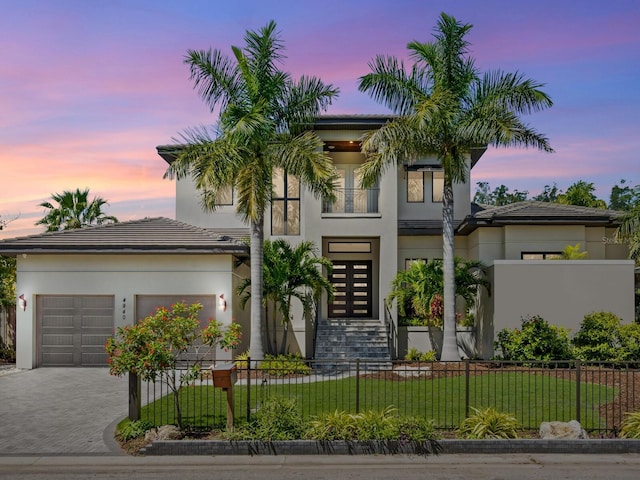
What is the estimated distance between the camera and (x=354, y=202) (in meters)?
24.8

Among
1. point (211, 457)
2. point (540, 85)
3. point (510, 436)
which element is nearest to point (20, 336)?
point (211, 457)

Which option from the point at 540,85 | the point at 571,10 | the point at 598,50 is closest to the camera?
the point at 571,10

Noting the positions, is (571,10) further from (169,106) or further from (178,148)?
(178,148)

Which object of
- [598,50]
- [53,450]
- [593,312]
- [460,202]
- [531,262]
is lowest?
[53,450]

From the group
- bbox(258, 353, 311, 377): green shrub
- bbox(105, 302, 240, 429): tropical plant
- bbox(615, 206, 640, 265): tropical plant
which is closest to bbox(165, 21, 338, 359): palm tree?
bbox(258, 353, 311, 377): green shrub

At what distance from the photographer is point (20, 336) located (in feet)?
69.8

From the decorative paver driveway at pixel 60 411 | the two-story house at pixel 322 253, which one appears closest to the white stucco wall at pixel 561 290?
the two-story house at pixel 322 253

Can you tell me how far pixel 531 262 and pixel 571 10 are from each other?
8215 millimetres

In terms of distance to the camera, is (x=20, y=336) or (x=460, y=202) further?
(x=460, y=202)

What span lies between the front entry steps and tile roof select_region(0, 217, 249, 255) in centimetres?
420

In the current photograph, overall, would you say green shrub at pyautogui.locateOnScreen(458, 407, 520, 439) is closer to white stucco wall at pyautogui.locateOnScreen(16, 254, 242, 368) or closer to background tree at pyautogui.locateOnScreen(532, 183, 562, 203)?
white stucco wall at pyautogui.locateOnScreen(16, 254, 242, 368)

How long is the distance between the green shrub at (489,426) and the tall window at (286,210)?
14114mm

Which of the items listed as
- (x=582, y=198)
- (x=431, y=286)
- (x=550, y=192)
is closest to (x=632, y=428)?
(x=431, y=286)

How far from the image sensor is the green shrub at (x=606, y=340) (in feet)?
63.1
